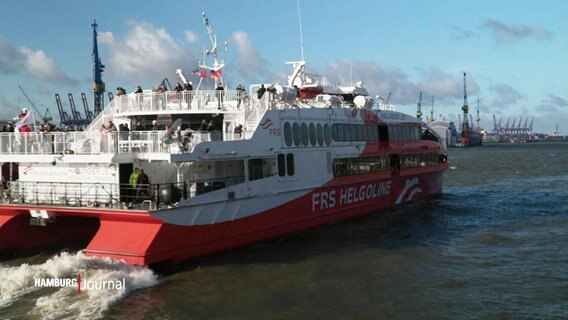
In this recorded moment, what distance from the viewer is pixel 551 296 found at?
45.0 feet

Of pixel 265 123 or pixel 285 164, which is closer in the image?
pixel 265 123

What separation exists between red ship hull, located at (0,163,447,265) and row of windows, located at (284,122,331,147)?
1693mm

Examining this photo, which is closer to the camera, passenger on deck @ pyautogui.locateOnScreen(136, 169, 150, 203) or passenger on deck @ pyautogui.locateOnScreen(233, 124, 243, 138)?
passenger on deck @ pyautogui.locateOnScreen(136, 169, 150, 203)

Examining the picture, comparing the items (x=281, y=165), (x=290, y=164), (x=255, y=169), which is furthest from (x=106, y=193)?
(x=290, y=164)

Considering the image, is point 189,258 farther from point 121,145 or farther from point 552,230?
point 552,230

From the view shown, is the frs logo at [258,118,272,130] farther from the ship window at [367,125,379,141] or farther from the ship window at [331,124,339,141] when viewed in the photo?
the ship window at [367,125,379,141]

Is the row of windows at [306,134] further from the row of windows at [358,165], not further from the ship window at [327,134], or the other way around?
the row of windows at [358,165]

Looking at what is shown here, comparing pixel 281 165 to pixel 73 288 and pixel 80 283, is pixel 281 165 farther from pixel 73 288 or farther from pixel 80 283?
pixel 73 288

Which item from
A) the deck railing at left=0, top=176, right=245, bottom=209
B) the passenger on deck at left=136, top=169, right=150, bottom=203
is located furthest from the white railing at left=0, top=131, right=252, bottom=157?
the deck railing at left=0, top=176, right=245, bottom=209

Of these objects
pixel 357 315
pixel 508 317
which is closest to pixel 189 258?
pixel 357 315

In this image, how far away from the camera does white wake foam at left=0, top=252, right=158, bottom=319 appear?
1257 centimetres

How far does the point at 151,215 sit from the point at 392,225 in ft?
36.9

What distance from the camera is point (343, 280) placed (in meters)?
15.0

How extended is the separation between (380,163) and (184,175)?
11.1 meters
